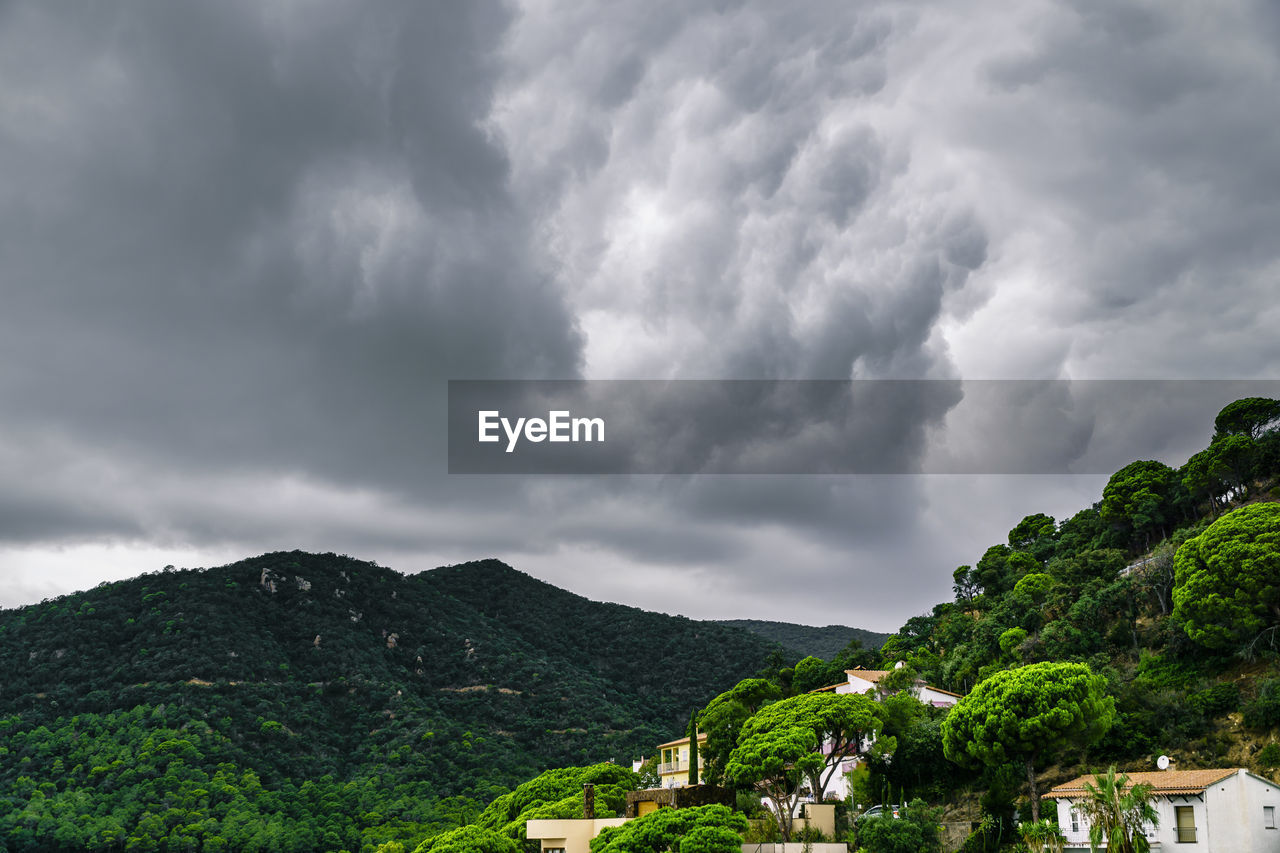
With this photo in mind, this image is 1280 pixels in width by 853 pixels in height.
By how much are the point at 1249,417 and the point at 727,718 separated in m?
40.8

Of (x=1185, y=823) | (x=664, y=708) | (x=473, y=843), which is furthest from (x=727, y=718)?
(x=664, y=708)

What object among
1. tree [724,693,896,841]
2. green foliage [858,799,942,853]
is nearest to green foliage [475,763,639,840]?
tree [724,693,896,841]

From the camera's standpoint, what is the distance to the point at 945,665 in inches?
2525

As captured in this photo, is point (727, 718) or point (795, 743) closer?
point (795, 743)

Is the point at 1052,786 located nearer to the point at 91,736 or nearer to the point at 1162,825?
the point at 1162,825

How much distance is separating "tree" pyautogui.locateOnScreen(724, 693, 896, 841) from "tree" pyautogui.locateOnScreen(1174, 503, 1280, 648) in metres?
15.6

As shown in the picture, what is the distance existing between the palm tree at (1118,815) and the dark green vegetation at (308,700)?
5242 centimetres

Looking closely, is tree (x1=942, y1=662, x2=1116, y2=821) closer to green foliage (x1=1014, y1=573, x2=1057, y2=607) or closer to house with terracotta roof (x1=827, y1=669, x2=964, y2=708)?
house with terracotta roof (x1=827, y1=669, x2=964, y2=708)

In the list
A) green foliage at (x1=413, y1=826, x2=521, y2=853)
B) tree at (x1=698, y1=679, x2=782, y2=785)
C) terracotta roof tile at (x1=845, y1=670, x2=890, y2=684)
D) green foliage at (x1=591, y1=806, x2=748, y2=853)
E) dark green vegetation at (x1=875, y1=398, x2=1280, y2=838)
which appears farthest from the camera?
terracotta roof tile at (x1=845, y1=670, x2=890, y2=684)

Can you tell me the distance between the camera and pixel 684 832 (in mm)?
37969

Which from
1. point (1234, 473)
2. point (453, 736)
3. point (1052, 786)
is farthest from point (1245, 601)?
point (453, 736)

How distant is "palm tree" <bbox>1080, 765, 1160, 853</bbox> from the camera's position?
107ft

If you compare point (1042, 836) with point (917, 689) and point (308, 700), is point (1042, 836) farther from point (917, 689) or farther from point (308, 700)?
point (308, 700)

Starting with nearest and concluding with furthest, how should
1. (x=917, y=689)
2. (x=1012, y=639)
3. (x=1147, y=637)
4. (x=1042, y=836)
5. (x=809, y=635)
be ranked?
(x=1042, y=836) → (x=1147, y=637) → (x=1012, y=639) → (x=917, y=689) → (x=809, y=635)
